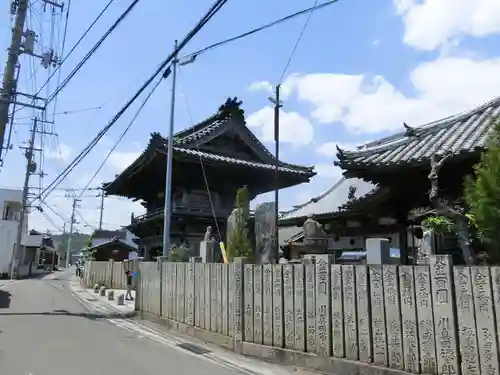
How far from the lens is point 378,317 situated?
704 cm

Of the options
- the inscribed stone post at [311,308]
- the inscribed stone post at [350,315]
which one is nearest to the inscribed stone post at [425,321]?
the inscribed stone post at [350,315]

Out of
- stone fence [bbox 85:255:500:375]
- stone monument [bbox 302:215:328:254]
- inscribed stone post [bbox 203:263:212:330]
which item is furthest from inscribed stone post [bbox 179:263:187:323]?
stone monument [bbox 302:215:328:254]

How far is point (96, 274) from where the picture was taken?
35438mm

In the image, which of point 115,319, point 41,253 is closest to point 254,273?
point 115,319

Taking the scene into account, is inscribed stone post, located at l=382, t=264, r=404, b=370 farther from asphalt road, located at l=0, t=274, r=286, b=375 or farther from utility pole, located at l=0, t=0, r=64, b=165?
utility pole, located at l=0, t=0, r=64, b=165

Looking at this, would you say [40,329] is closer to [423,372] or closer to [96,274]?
[423,372]

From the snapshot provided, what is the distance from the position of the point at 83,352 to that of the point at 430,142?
9142 mm

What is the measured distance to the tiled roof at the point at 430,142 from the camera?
907 centimetres

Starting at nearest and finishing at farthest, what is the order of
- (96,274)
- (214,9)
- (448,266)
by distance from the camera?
1. (448,266)
2. (214,9)
3. (96,274)

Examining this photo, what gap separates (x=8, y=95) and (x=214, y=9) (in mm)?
13151

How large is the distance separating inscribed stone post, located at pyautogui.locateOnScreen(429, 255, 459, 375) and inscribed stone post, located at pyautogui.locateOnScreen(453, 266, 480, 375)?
83 millimetres

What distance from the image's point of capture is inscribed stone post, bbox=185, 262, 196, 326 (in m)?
12.2

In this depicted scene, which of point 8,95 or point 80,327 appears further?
point 8,95

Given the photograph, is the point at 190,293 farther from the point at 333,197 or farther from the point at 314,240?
the point at 333,197
